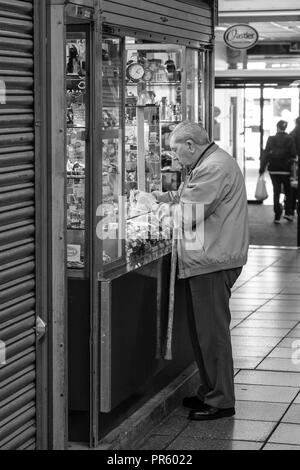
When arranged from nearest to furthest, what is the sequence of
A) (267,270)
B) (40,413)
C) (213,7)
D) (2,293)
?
(2,293)
(40,413)
(213,7)
(267,270)

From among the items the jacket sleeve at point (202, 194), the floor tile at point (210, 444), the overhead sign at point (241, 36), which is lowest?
the floor tile at point (210, 444)

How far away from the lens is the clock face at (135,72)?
6246 millimetres

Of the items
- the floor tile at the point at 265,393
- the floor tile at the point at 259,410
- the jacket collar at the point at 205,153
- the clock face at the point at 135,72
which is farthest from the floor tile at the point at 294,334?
the clock face at the point at 135,72

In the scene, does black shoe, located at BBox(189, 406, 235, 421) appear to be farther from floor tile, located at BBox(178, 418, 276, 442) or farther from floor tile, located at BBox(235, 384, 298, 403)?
floor tile, located at BBox(235, 384, 298, 403)

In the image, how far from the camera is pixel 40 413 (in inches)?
175

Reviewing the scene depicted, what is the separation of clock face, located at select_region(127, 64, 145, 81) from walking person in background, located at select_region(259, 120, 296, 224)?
10.9 m

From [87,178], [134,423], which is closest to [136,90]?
[87,178]

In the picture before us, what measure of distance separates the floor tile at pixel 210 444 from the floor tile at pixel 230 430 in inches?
2.7

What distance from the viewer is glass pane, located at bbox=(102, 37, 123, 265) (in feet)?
17.5

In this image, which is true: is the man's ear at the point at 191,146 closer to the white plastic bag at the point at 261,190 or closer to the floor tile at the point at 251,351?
the floor tile at the point at 251,351

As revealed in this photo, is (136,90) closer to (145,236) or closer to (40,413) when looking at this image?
(145,236)

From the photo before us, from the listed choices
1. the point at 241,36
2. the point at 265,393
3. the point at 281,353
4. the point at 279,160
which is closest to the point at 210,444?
the point at 265,393

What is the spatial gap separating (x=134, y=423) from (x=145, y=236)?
3.87 ft

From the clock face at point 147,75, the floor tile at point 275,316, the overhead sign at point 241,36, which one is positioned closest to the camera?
the clock face at point 147,75
